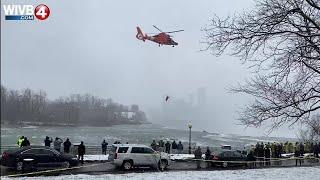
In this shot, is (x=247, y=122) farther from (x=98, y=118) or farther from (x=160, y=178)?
A: (x=98, y=118)

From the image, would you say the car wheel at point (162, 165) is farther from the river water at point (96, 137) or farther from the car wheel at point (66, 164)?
the river water at point (96, 137)

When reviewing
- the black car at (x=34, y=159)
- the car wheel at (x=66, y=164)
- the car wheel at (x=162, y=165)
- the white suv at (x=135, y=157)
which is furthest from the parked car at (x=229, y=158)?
the car wheel at (x=66, y=164)

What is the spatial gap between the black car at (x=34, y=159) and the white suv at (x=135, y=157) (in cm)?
247

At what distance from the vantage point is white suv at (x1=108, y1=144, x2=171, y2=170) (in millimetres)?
26328

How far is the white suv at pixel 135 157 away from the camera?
86.4 ft

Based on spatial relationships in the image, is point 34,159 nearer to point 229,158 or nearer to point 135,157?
point 135,157

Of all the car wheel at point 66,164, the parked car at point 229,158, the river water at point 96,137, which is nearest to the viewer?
the car wheel at point 66,164

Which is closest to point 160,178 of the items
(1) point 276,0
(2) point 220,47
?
(2) point 220,47

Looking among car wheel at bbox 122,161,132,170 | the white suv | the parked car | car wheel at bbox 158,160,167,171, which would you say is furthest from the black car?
the parked car

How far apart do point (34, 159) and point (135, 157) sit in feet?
19.1

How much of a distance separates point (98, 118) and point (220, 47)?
517 feet

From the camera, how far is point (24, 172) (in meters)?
22.0

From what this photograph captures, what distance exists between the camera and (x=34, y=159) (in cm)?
2338

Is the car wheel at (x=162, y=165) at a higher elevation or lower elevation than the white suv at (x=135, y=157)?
lower
